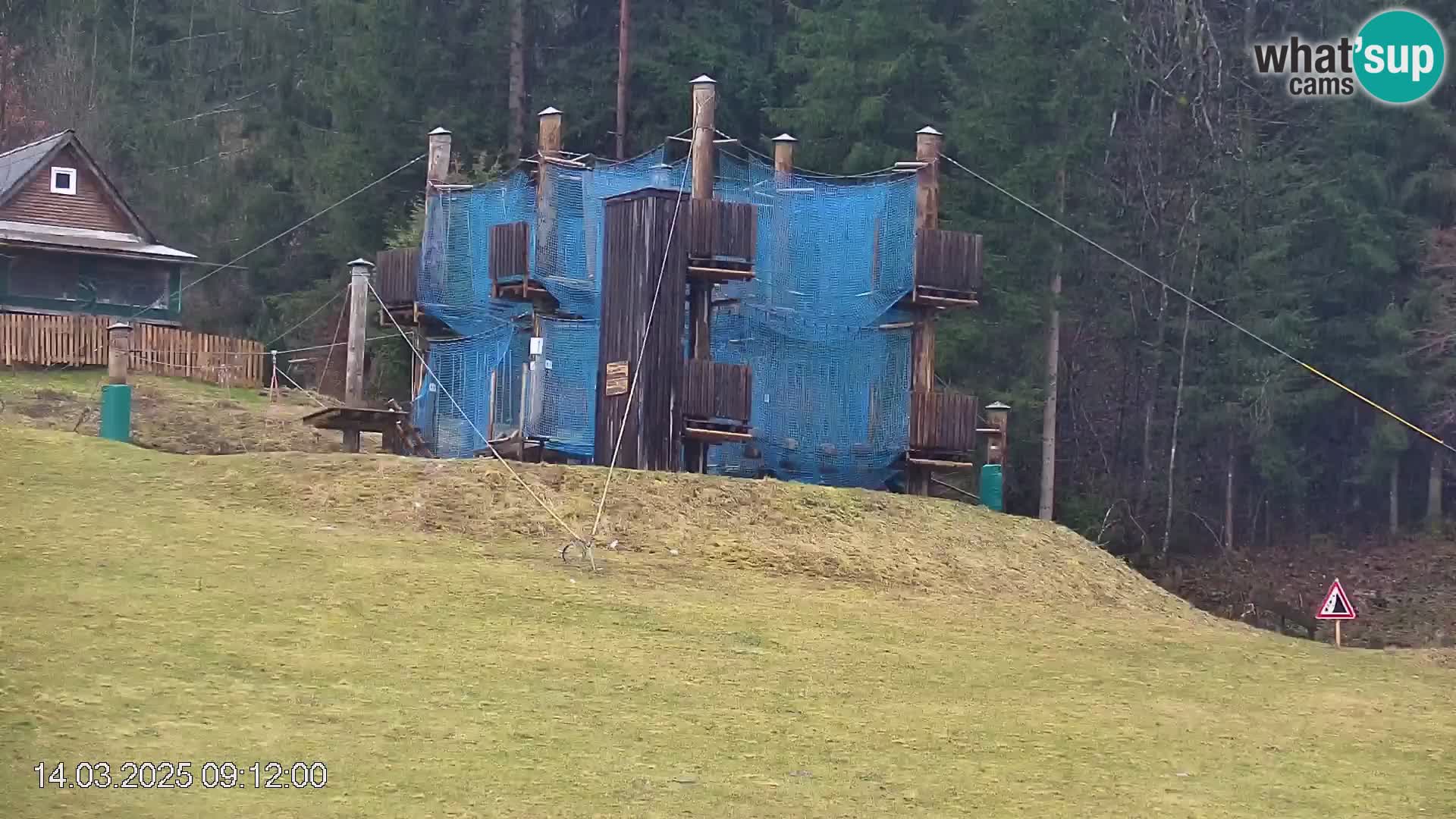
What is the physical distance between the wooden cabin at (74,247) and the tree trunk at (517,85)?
864 centimetres

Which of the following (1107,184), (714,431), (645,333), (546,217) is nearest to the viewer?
(645,333)

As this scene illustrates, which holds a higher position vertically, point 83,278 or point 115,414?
point 83,278

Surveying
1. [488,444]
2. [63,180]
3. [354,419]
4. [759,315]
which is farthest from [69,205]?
[759,315]

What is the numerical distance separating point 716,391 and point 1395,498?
25347 millimetres

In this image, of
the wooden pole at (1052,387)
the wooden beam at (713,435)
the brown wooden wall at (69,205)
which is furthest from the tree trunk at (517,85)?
the wooden beam at (713,435)

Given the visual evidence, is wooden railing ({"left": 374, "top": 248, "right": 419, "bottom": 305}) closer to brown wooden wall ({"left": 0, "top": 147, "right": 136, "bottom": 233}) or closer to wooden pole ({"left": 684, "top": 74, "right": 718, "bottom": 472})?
wooden pole ({"left": 684, "top": 74, "right": 718, "bottom": 472})

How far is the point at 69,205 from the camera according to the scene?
151 feet

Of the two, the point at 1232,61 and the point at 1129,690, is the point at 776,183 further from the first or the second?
the point at 1232,61

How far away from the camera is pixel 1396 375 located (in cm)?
4450

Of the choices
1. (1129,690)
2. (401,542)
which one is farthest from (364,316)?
(1129,690)

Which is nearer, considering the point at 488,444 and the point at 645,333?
the point at 645,333

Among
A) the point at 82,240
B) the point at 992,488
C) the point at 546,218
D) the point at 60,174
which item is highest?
the point at 60,174

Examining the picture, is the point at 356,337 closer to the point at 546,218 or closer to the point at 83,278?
the point at 546,218

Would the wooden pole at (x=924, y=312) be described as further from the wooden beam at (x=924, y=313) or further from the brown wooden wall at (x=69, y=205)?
the brown wooden wall at (x=69, y=205)
